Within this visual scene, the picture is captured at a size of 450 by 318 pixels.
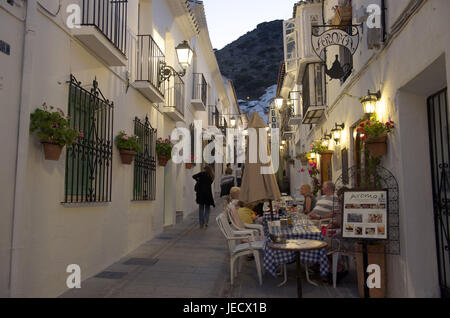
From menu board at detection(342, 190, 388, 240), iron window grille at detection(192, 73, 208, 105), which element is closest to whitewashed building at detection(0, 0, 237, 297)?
menu board at detection(342, 190, 388, 240)

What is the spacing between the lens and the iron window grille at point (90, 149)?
17.3ft

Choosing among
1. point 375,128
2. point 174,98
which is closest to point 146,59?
point 174,98

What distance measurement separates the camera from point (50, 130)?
4.18 meters

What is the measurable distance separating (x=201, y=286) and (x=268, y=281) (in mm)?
1075

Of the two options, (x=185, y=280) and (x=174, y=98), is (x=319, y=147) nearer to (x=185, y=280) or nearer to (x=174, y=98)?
(x=174, y=98)

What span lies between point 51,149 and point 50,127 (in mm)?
265

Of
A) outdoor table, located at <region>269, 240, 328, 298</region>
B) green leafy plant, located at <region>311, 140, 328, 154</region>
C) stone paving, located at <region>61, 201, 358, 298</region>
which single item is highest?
green leafy plant, located at <region>311, 140, 328, 154</region>

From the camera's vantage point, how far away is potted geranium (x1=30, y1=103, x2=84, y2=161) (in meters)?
4.13

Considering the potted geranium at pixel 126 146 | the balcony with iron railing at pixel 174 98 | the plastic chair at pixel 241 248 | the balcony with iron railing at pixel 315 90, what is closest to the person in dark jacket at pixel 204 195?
the balcony with iron railing at pixel 174 98

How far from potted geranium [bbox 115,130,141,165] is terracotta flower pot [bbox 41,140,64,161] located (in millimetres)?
2616

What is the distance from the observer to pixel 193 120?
15.0 meters

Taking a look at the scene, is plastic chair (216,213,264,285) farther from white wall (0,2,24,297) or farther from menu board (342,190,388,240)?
white wall (0,2,24,297)

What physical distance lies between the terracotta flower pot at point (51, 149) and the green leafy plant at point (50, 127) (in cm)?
3
